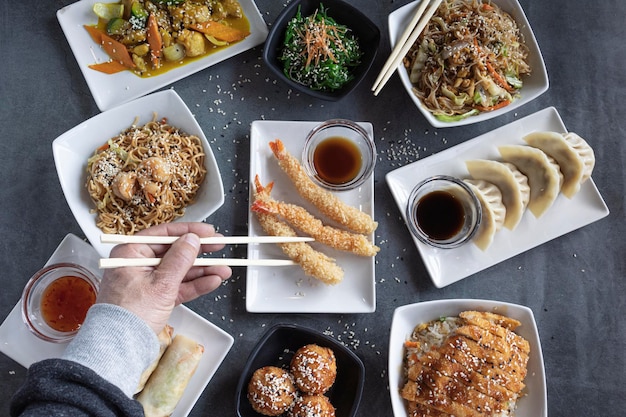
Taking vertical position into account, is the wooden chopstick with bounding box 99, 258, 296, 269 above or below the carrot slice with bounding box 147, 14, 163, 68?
below

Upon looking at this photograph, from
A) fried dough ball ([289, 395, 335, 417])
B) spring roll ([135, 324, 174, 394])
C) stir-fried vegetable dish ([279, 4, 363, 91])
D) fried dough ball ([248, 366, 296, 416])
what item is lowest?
fried dough ball ([289, 395, 335, 417])

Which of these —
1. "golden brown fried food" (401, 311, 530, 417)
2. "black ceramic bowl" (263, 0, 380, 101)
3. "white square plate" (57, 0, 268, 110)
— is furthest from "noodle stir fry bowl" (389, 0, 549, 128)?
"golden brown fried food" (401, 311, 530, 417)

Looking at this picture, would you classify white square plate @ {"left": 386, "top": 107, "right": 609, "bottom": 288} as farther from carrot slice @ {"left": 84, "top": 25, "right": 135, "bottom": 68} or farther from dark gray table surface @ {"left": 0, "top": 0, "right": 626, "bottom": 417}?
carrot slice @ {"left": 84, "top": 25, "right": 135, "bottom": 68}

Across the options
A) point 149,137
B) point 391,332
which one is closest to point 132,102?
point 149,137

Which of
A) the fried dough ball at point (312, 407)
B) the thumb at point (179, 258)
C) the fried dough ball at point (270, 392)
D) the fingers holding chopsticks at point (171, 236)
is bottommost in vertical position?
the fried dough ball at point (312, 407)

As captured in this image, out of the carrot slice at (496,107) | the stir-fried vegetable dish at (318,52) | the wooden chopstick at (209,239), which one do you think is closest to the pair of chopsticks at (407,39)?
the stir-fried vegetable dish at (318,52)

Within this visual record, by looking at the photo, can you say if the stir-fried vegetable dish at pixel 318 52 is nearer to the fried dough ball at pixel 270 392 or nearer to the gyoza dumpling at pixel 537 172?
the gyoza dumpling at pixel 537 172
